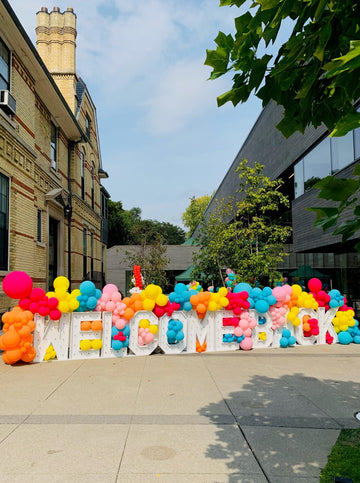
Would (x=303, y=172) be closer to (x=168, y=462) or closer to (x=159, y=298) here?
(x=159, y=298)

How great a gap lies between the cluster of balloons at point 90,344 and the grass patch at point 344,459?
5.62 m

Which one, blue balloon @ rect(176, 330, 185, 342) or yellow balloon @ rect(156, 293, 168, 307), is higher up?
yellow balloon @ rect(156, 293, 168, 307)

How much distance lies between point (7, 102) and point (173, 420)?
396 inches

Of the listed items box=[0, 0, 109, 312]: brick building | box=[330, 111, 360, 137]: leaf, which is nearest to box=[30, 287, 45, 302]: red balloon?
box=[0, 0, 109, 312]: brick building

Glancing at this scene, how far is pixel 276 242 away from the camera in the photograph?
48.0 feet

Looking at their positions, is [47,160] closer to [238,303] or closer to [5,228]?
[5,228]

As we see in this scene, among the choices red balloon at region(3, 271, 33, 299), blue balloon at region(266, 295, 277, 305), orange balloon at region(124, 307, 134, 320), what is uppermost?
red balloon at region(3, 271, 33, 299)

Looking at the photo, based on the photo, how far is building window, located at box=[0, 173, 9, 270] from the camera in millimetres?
11008

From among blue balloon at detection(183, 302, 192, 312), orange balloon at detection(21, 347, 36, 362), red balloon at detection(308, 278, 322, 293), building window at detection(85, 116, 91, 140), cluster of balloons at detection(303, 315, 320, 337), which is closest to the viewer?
orange balloon at detection(21, 347, 36, 362)

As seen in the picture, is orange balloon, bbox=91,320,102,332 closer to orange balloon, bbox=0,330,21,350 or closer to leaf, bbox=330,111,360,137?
orange balloon, bbox=0,330,21,350

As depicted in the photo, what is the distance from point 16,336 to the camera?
296 inches

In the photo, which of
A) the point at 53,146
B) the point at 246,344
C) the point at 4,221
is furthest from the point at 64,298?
the point at 53,146

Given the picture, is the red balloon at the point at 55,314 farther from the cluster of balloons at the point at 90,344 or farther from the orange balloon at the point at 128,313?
the orange balloon at the point at 128,313

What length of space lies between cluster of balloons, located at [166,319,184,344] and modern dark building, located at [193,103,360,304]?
5.57 metres
